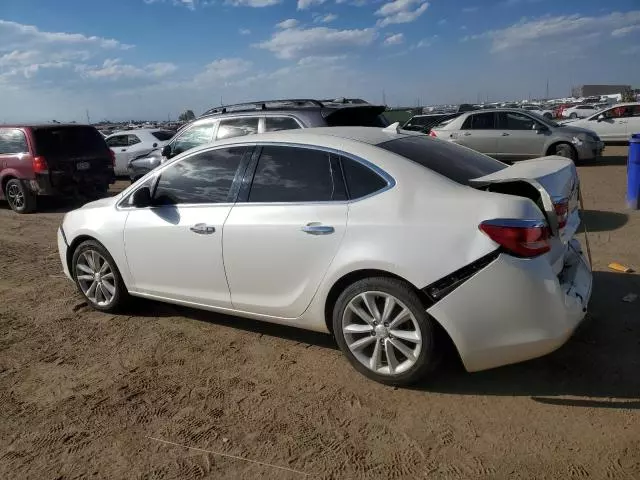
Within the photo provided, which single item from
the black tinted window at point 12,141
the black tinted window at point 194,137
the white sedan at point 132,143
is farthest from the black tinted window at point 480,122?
the black tinted window at point 12,141

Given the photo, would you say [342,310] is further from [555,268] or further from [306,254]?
[555,268]

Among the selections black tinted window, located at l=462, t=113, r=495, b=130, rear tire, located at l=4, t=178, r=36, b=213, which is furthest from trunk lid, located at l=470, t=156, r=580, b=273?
black tinted window, located at l=462, t=113, r=495, b=130

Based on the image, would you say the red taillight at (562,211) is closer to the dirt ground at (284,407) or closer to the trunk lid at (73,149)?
the dirt ground at (284,407)

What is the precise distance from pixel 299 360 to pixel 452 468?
1.46 metres

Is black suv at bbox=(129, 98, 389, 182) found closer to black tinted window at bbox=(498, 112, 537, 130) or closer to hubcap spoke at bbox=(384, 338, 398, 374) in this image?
hubcap spoke at bbox=(384, 338, 398, 374)

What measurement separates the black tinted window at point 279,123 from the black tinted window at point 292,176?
317cm

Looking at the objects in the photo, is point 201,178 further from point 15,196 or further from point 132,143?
point 132,143

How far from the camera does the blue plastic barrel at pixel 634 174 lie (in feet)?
25.8

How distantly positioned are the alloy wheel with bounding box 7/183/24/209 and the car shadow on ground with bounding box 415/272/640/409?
394 inches

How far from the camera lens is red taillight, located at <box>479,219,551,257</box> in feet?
9.23

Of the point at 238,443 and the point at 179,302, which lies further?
the point at 179,302

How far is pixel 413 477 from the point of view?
250cm

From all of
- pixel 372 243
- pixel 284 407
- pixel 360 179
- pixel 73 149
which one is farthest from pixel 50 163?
pixel 372 243

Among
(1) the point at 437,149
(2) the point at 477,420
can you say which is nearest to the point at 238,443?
(2) the point at 477,420
